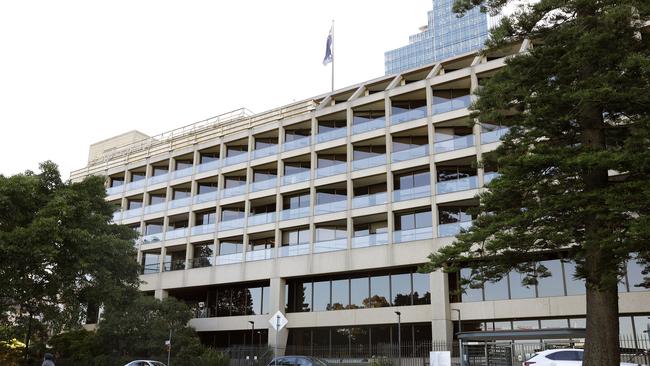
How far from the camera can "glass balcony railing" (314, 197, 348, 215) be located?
41.3m

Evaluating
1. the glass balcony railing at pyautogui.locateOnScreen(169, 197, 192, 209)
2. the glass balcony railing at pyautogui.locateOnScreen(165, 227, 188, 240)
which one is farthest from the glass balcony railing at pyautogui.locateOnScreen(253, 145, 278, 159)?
the glass balcony railing at pyautogui.locateOnScreen(165, 227, 188, 240)

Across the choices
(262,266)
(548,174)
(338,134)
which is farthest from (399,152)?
(548,174)

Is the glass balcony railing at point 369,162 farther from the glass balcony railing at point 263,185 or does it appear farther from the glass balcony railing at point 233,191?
the glass balcony railing at point 233,191

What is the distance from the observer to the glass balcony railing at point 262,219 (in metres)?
44.3

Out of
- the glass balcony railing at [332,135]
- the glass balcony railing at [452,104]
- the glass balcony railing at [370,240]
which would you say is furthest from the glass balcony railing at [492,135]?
the glass balcony railing at [332,135]

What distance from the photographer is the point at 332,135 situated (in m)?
43.3

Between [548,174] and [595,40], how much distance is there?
12.7 ft

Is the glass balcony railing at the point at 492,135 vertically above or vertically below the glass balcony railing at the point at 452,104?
below

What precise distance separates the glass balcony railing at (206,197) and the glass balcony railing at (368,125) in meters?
13.3

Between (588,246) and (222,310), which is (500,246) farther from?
(222,310)

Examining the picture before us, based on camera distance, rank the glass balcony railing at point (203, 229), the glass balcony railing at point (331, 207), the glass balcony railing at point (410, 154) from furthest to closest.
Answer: the glass balcony railing at point (203, 229)
the glass balcony railing at point (331, 207)
the glass balcony railing at point (410, 154)

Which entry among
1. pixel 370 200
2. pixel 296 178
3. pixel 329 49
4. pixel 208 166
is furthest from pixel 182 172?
pixel 370 200

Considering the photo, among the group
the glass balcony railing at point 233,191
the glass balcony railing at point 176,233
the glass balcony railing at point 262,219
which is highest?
the glass balcony railing at point 233,191

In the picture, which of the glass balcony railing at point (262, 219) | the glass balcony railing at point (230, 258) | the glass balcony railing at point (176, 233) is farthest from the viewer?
the glass balcony railing at point (176, 233)
